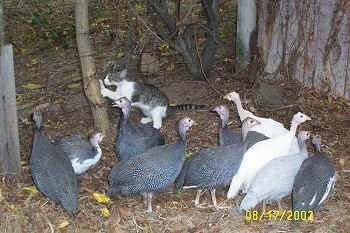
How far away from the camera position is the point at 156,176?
15.8ft

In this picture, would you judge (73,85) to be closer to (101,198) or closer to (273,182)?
(101,198)

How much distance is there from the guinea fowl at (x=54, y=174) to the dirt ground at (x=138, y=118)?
148 mm

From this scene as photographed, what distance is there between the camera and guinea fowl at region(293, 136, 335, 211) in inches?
181

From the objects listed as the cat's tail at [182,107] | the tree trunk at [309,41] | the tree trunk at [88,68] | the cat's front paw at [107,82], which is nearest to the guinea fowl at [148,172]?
the tree trunk at [88,68]

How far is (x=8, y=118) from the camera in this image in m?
5.12

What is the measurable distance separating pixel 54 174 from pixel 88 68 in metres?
1.23

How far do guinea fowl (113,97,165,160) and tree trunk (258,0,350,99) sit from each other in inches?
81.3

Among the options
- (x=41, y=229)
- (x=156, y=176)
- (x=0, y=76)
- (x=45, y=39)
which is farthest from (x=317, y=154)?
(x=45, y=39)

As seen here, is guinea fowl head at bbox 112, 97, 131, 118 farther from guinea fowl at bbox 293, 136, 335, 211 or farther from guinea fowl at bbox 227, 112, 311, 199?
guinea fowl at bbox 293, 136, 335, 211

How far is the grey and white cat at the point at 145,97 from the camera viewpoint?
6.32 meters

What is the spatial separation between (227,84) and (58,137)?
85.2 inches

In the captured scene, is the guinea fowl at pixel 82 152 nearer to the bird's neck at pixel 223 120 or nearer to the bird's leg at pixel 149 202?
the bird's leg at pixel 149 202

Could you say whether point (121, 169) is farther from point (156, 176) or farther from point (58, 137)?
point (58, 137)

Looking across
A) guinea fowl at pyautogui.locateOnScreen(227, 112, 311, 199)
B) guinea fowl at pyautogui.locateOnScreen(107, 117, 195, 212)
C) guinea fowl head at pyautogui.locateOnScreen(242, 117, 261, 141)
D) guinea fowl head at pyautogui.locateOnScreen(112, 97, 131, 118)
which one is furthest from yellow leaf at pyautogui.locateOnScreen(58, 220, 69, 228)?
guinea fowl head at pyautogui.locateOnScreen(242, 117, 261, 141)
